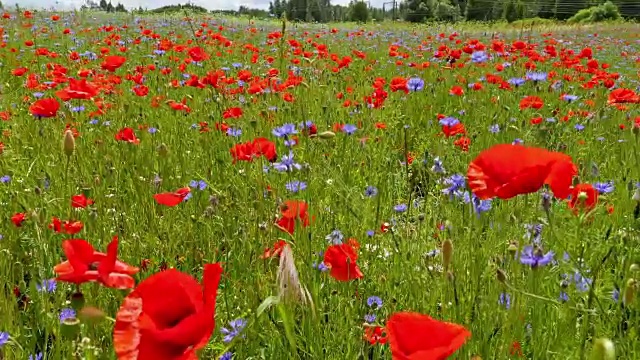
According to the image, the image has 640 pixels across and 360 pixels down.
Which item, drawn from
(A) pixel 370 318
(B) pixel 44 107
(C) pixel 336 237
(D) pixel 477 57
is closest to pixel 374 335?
(A) pixel 370 318

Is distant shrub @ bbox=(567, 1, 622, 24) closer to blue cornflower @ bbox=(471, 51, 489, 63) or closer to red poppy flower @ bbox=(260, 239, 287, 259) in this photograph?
blue cornflower @ bbox=(471, 51, 489, 63)

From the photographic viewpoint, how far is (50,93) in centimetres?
396

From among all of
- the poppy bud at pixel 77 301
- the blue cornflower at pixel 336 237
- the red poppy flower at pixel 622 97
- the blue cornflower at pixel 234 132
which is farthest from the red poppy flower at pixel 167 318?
the red poppy flower at pixel 622 97

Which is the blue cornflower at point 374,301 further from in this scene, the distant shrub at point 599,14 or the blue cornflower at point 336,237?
the distant shrub at point 599,14

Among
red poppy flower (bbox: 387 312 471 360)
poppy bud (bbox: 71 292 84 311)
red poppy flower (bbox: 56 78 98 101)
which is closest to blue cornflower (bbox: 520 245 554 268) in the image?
red poppy flower (bbox: 387 312 471 360)

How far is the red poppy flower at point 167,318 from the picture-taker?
652 millimetres

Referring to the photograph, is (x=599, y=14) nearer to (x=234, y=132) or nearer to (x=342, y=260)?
(x=234, y=132)

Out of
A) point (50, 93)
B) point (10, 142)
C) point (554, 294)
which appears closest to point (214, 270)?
point (554, 294)

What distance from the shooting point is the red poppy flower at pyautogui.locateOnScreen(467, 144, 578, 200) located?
92cm

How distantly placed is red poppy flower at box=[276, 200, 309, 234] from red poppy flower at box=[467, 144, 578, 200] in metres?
0.56

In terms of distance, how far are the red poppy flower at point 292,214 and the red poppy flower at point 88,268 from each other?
0.63 m

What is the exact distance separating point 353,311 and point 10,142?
2.46m

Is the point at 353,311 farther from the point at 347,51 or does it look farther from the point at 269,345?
the point at 347,51

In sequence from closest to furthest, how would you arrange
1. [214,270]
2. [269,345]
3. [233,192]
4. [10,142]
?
[214,270] → [269,345] → [233,192] → [10,142]
